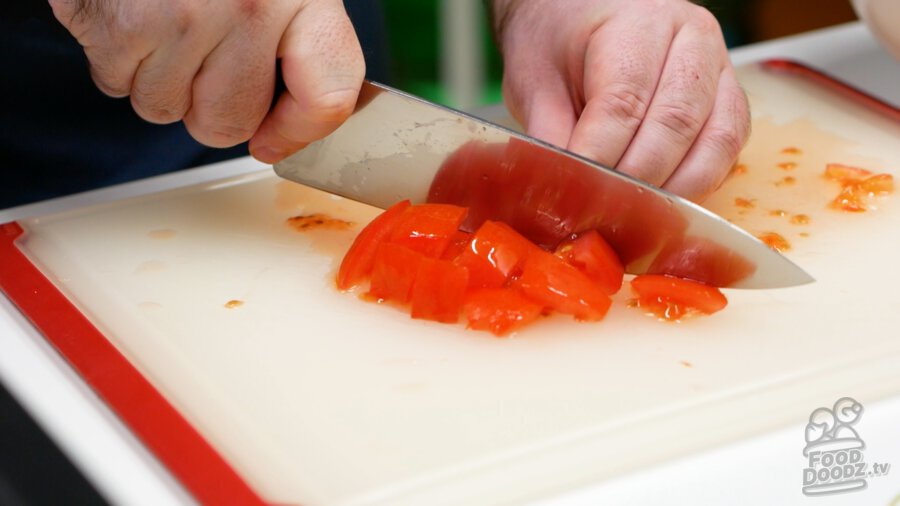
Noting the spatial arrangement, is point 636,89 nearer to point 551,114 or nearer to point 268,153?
point 551,114

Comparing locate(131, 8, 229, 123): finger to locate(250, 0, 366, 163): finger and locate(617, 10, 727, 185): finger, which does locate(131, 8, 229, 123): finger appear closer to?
locate(250, 0, 366, 163): finger

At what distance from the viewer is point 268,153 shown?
42.4 inches

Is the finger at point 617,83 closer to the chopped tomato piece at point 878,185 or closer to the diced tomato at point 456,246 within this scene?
the diced tomato at point 456,246

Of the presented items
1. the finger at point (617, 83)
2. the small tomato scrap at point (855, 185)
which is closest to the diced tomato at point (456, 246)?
the finger at point (617, 83)

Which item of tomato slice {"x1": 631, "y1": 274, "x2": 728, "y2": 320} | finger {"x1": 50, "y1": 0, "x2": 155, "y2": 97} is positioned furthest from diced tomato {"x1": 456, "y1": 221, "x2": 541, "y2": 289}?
finger {"x1": 50, "y1": 0, "x2": 155, "y2": 97}

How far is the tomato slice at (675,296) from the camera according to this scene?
99 cm

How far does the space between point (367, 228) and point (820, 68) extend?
0.81m

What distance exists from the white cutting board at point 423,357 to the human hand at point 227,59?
15cm

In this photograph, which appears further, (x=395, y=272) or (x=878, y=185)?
(x=878, y=185)

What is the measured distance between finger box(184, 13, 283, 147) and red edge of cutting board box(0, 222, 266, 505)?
0.70 feet

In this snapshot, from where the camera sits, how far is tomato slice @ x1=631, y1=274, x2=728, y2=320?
3.24ft

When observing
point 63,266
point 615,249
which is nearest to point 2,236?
point 63,266

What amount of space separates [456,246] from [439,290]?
0.09 meters

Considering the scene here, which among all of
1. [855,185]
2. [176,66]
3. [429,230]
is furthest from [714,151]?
[176,66]
